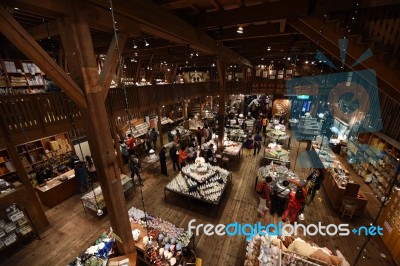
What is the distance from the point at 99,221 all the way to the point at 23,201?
2.43 metres

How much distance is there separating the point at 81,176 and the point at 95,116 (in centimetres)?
612

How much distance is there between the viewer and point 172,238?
4895mm

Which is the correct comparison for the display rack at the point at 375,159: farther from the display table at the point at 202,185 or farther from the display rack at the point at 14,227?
the display rack at the point at 14,227

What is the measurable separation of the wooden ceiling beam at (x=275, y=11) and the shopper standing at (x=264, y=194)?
4.83m

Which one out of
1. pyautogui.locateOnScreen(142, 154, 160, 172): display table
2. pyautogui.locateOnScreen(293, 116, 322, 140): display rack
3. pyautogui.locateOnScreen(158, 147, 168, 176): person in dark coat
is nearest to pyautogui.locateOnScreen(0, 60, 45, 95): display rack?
pyautogui.locateOnScreen(142, 154, 160, 172): display table

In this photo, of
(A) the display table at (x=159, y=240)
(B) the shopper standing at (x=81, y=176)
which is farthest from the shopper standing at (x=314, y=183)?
(B) the shopper standing at (x=81, y=176)

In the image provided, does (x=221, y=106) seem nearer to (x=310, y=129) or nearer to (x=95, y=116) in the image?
(x=310, y=129)

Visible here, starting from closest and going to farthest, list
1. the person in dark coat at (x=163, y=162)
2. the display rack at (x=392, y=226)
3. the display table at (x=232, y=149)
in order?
1. the display rack at (x=392, y=226)
2. the person in dark coat at (x=163, y=162)
3. the display table at (x=232, y=149)

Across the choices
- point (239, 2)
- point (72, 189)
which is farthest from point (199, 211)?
point (239, 2)

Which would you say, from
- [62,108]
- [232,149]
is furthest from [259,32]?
[62,108]

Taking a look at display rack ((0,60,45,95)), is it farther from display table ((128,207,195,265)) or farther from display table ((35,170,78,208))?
display table ((128,207,195,265))

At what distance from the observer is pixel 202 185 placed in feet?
24.0

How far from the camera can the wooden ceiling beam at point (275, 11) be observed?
10.9 feet

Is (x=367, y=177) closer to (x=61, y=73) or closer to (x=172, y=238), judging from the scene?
(x=172, y=238)
